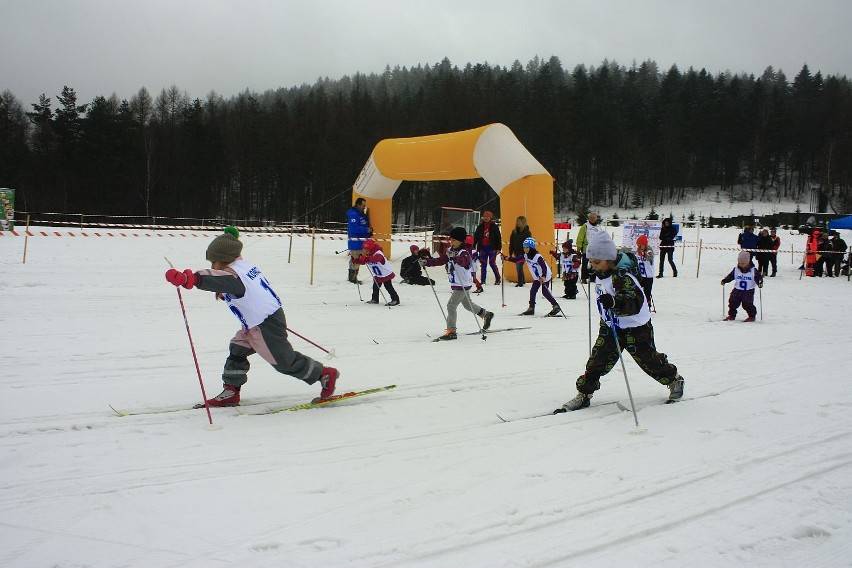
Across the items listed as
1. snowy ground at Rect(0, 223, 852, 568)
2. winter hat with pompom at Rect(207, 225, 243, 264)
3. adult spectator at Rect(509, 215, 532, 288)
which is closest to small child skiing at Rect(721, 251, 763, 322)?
snowy ground at Rect(0, 223, 852, 568)

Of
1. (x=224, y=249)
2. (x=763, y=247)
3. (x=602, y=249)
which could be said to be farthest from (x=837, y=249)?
(x=224, y=249)

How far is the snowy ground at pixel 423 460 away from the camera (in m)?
2.94

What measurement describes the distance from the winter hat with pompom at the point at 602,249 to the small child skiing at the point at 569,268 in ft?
25.3

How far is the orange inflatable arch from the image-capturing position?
1473cm

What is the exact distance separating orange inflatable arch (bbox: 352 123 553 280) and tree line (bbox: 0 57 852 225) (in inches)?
969

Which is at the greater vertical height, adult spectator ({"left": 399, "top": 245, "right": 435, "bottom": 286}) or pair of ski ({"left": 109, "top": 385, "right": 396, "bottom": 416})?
adult spectator ({"left": 399, "top": 245, "right": 435, "bottom": 286})

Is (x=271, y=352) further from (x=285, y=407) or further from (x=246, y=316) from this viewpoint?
(x=285, y=407)

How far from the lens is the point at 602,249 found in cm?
495

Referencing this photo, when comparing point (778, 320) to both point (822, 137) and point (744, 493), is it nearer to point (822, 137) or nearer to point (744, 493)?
point (744, 493)

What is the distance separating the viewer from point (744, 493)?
355cm

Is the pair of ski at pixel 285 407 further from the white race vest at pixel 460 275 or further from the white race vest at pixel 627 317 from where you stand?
the white race vest at pixel 460 275

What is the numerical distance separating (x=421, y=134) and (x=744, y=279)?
37525 mm

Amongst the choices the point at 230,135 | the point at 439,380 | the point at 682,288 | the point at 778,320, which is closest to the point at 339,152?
the point at 230,135

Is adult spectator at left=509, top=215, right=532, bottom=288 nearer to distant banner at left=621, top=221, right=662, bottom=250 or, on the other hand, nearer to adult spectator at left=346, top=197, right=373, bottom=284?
adult spectator at left=346, top=197, right=373, bottom=284
